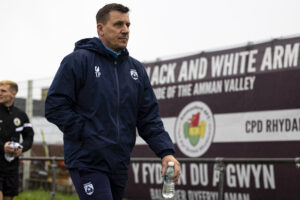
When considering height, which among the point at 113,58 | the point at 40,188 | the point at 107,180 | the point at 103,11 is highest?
the point at 103,11

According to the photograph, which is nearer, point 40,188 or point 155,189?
point 155,189

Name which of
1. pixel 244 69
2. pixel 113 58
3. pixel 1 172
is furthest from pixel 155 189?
pixel 113 58

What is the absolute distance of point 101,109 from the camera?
138 inches

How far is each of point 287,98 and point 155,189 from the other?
3.04 m

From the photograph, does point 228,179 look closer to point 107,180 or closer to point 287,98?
point 287,98

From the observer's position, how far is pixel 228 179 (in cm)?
833

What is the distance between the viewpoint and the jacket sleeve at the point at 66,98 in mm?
3404

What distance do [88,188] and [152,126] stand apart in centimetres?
69

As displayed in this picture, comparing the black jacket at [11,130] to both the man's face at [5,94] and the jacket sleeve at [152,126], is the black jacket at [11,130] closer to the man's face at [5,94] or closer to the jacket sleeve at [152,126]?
the man's face at [5,94]

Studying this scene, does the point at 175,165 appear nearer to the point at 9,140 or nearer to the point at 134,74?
the point at 134,74

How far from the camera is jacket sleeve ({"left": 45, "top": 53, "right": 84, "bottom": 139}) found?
134 inches

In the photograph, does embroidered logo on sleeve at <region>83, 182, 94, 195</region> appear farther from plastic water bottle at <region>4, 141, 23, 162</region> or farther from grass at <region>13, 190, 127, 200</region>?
grass at <region>13, 190, 127, 200</region>

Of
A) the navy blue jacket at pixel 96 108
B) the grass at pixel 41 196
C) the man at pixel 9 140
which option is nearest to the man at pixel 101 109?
the navy blue jacket at pixel 96 108

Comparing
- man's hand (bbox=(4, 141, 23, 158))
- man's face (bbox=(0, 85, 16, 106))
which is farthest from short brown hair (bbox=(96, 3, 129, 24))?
man's face (bbox=(0, 85, 16, 106))
